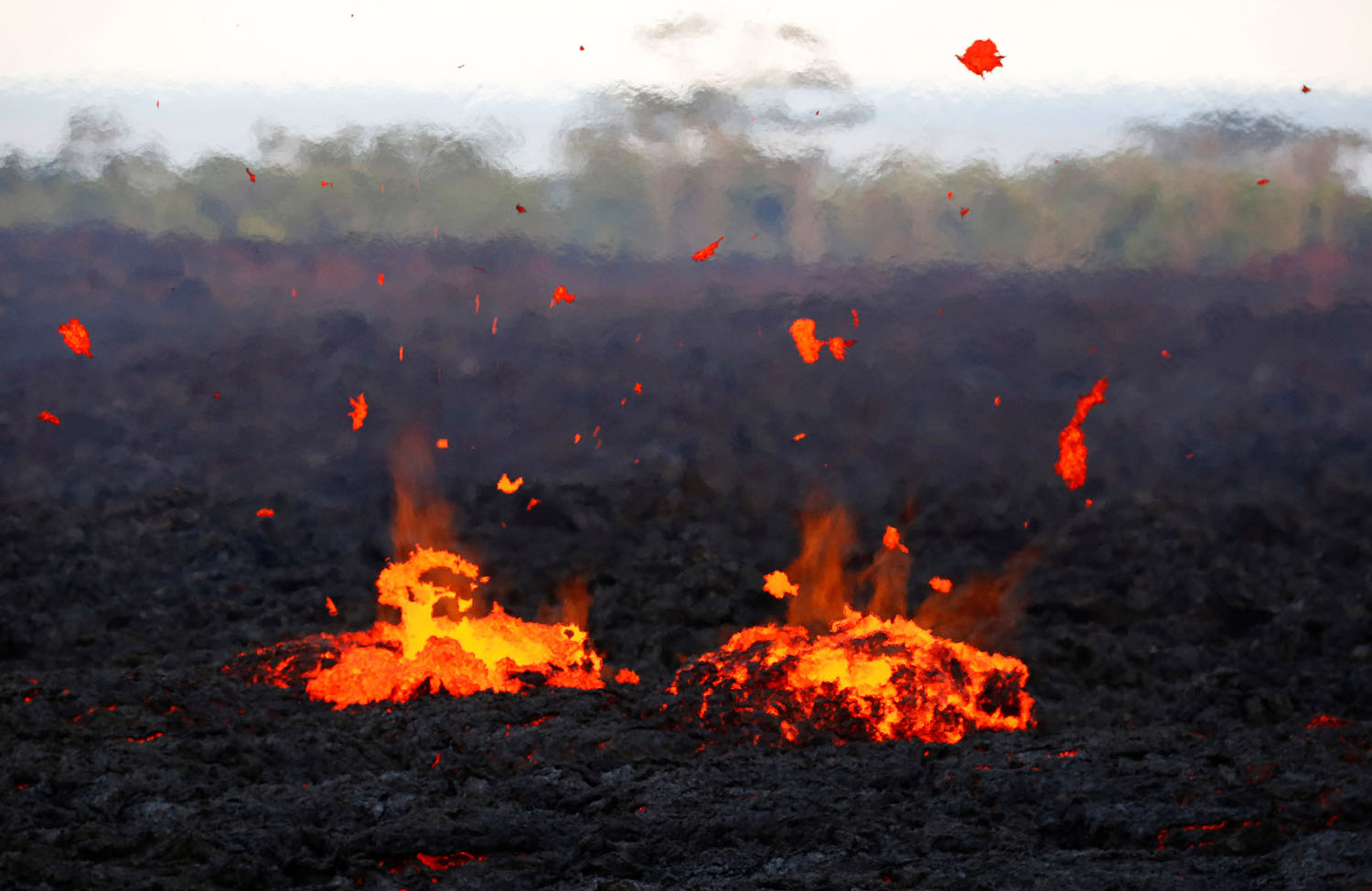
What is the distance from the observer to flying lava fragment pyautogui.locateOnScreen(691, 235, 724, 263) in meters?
15.5

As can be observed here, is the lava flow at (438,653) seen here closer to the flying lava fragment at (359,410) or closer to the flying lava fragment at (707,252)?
the flying lava fragment at (359,410)

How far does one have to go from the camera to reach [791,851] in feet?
14.4

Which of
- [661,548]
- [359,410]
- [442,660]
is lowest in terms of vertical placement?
[442,660]

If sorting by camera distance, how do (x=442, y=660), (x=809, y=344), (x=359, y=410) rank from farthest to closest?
1. (x=809, y=344)
2. (x=359, y=410)
3. (x=442, y=660)

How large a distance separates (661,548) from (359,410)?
6832 mm

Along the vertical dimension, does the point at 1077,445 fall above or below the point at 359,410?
below

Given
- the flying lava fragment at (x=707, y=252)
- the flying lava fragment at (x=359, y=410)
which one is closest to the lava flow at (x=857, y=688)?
the flying lava fragment at (x=707, y=252)

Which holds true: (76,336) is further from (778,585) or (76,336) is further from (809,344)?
(778,585)

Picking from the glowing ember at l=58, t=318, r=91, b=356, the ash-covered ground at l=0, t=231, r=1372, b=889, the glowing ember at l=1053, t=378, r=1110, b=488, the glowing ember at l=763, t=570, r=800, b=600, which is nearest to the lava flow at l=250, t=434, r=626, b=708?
the ash-covered ground at l=0, t=231, r=1372, b=889

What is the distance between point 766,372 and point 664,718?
1020 cm

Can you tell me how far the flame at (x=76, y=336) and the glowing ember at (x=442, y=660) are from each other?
993cm

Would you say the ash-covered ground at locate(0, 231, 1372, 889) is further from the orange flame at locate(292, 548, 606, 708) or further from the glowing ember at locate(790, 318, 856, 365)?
the orange flame at locate(292, 548, 606, 708)

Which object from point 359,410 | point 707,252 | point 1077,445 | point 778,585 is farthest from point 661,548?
point 359,410

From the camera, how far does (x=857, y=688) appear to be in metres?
6.54
